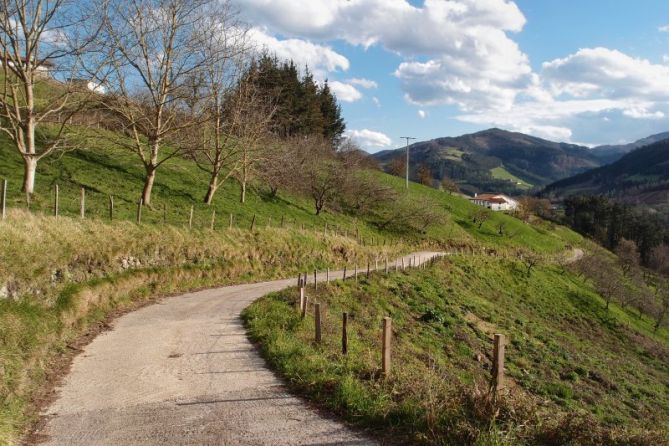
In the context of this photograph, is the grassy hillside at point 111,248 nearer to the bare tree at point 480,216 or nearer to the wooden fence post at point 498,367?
the wooden fence post at point 498,367

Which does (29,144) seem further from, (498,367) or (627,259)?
(627,259)

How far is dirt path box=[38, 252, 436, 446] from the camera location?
24.2 ft

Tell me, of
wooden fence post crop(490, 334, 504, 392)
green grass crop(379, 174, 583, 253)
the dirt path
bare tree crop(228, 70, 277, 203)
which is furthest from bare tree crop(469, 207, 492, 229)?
wooden fence post crop(490, 334, 504, 392)

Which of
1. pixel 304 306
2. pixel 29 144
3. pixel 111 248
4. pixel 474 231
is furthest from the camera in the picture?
pixel 474 231

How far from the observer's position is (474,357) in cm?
2031

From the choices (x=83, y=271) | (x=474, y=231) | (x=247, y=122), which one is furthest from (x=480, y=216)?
(x=83, y=271)

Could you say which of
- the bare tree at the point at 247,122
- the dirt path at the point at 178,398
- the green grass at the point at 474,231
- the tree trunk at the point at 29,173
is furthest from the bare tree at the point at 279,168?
the dirt path at the point at 178,398

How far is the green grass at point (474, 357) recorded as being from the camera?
711 cm

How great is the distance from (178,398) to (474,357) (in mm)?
14597

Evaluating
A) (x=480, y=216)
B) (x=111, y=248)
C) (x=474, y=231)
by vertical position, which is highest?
(x=480, y=216)

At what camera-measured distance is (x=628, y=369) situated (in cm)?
2600

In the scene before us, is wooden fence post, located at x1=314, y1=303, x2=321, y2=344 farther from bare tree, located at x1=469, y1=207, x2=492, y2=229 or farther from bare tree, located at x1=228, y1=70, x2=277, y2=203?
bare tree, located at x1=469, y1=207, x2=492, y2=229

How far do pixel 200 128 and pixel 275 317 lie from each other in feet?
78.0

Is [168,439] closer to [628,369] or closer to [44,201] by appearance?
→ [44,201]
